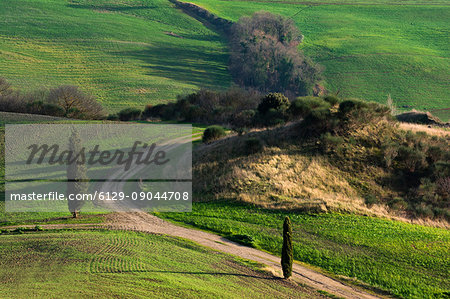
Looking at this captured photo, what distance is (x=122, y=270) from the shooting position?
24703 mm

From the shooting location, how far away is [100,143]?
57.2 meters

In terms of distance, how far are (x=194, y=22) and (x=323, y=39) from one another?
3715 centimetres

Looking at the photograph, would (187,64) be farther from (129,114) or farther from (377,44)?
(377,44)

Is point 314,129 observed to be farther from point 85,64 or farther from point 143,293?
point 85,64

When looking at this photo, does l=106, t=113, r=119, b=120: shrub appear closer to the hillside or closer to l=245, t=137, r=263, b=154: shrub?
the hillside

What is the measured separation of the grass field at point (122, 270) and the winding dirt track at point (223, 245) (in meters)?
1.32

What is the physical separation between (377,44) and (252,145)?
84777 millimetres

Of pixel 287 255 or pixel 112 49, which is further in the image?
pixel 112 49

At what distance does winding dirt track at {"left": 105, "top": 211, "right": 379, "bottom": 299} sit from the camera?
25.5 m

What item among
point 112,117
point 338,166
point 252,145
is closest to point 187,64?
point 112,117

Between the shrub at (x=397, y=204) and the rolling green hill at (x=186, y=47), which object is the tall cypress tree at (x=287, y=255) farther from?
the rolling green hill at (x=186, y=47)

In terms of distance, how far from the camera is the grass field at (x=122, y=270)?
22.0 metres

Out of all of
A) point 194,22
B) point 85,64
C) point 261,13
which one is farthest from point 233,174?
point 194,22

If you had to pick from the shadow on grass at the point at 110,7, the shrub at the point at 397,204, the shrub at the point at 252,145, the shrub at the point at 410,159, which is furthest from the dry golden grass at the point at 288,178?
the shadow on grass at the point at 110,7
